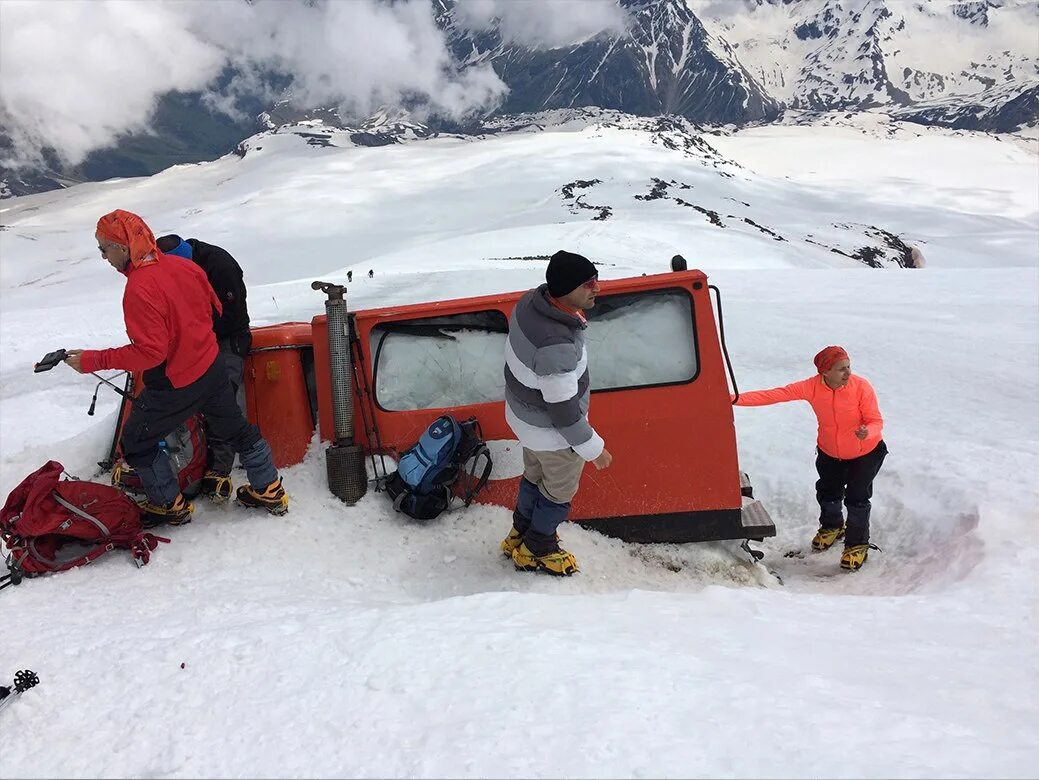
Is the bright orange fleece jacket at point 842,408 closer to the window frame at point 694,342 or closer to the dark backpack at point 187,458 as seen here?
the window frame at point 694,342

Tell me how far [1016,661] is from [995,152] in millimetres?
169180

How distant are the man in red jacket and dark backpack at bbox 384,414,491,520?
727 millimetres

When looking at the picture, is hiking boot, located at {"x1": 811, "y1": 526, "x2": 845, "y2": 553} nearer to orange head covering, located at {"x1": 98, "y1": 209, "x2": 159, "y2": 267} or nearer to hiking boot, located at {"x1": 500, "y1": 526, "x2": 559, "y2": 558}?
hiking boot, located at {"x1": 500, "y1": 526, "x2": 559, "y2": 558}

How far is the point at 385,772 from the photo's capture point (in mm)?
1820

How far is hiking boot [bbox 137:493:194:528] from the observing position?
12.9 ft

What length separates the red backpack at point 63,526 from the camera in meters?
3.46

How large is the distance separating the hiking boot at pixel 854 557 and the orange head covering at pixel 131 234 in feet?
15.0

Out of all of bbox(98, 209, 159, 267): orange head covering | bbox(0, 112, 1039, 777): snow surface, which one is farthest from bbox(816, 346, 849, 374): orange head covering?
bbox(98, 209, 159, 267): orange head covering

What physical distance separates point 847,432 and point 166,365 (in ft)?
13.7

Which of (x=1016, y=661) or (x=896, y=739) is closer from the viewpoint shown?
(x=896, y=739)

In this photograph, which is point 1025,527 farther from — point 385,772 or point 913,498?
point 385,772

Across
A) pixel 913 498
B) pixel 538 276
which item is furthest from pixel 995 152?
pixel 913 498

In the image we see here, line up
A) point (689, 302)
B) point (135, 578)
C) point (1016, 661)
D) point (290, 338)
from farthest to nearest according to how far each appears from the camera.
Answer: point (290, 338), point (689, 302), point (135, 578), point (1016, 661)

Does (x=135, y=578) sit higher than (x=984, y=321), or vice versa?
(x=135, y=578)
